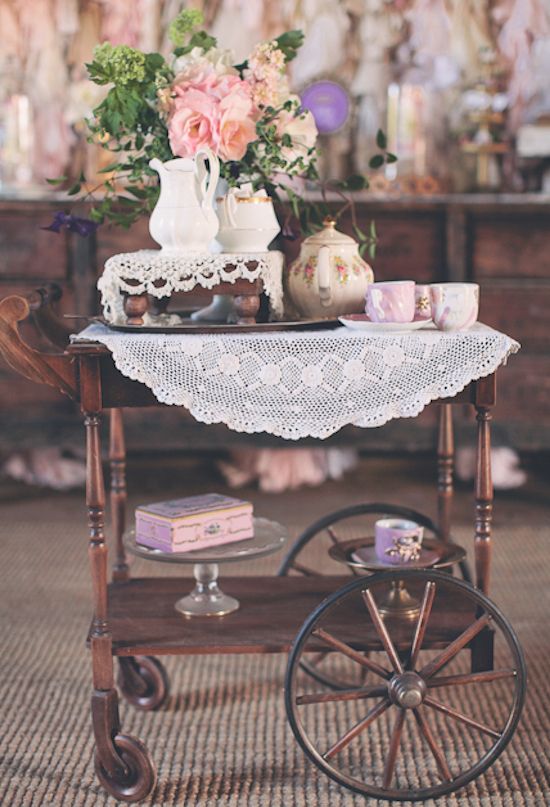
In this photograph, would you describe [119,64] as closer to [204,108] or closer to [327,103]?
[204,108]

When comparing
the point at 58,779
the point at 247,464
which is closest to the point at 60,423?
the point at 247,464

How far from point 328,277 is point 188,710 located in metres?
0.90

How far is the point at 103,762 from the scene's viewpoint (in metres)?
1.86

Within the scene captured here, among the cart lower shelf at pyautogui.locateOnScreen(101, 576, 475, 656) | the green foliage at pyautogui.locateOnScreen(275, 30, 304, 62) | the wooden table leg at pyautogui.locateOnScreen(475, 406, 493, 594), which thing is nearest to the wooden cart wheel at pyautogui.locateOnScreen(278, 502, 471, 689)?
the cart lower shelf at pyautogui.locateOnScreen(101, 576, 475, 656)

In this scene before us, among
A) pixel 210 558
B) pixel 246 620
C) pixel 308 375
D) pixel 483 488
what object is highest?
pixel 308 375

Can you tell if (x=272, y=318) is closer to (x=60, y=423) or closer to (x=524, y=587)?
(x=524, y=587)

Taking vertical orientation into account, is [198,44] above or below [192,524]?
above

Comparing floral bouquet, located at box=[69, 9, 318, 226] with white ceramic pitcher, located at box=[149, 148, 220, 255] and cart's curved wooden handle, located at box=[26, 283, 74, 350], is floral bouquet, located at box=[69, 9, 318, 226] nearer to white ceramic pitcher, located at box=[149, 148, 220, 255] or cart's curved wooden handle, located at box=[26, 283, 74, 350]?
white ceramic pitcher, located at box=[149, 148, 220, 255]

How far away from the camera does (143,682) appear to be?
7.34 ft

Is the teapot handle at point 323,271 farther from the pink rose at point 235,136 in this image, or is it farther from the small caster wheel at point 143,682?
the small caster wheel at point 143,682

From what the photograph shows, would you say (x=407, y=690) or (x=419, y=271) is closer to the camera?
(x=407, y=690)

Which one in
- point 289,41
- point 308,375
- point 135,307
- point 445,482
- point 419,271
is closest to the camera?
point 308,375

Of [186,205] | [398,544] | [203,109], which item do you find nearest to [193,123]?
[203,109]

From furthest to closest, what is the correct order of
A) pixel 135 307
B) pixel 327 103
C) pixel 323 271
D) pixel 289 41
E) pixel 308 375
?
1. pixel 327 103
2. pixel 289 41
3. pixel 323 271
4. pixel 135 307
5. pixel 308 375
